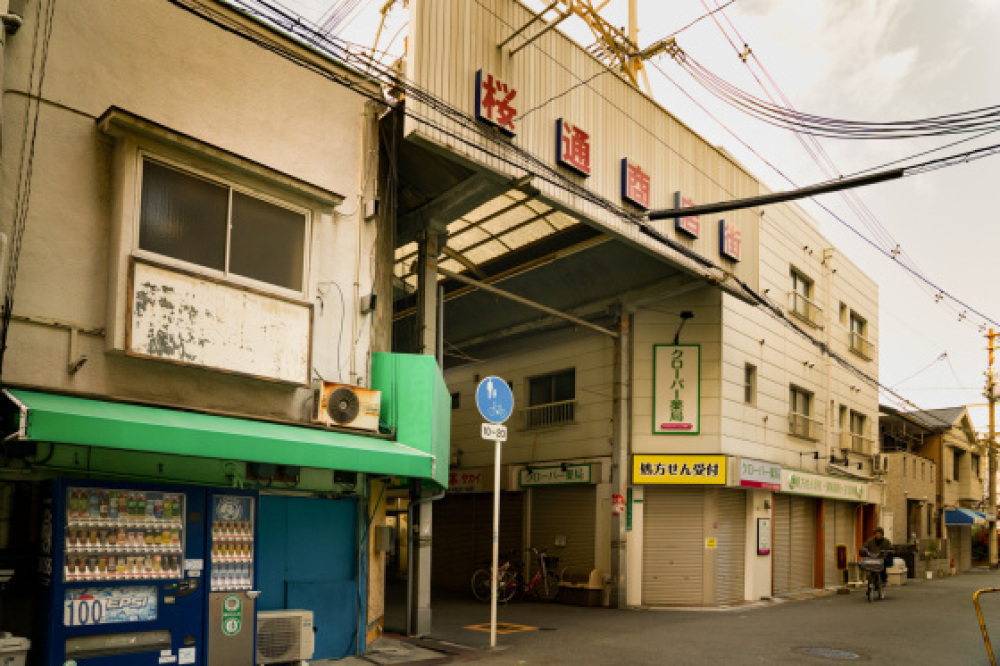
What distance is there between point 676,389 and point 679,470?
197 cm

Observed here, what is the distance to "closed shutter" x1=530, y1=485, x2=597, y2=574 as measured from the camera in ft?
64.8

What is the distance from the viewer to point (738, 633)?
13789 millimetres

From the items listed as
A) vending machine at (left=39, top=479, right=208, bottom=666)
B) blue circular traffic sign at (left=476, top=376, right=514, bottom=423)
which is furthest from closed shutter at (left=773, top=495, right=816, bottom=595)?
vending machine at (left=39, top=479, right=208, bottom=666)

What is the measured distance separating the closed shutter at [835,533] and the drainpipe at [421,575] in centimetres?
1604

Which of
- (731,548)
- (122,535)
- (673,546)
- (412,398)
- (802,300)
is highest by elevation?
(802,300)

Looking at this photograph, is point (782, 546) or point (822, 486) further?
point (822, 486)

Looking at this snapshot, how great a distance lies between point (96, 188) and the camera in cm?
857

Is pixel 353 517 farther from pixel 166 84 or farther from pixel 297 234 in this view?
pixel 166 84

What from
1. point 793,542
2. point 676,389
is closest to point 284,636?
point 676,389

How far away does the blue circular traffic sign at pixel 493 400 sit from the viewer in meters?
11.8

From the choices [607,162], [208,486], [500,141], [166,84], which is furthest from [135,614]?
[607,162]

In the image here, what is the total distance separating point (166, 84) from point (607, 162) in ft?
28.2

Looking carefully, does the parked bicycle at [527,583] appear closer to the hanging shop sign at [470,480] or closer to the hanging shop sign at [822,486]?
the hanging shop sign at [470,480]

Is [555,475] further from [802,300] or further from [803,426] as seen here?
[802,300]
